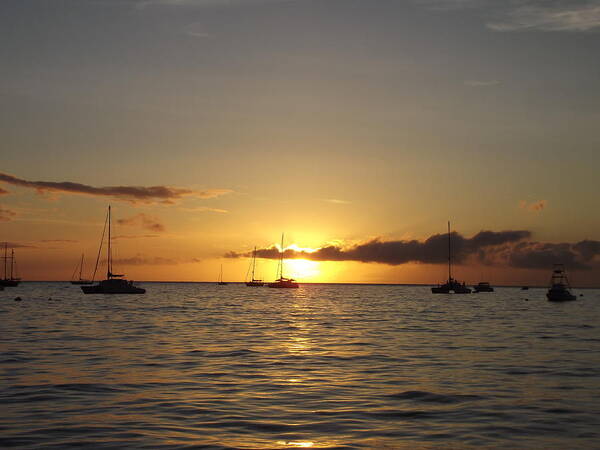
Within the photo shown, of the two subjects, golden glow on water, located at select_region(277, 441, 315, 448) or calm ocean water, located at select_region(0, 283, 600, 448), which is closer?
Answer: golden glow on water, located at select_region(277, 441, 315, 448)

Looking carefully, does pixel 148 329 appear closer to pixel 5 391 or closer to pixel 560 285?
pixel 5 391

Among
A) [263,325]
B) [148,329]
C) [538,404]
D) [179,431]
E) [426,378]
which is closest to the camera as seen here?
[179,431]

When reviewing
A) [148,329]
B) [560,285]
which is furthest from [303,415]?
[560,285]

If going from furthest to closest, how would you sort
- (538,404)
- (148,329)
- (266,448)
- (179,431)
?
(148,329)
(538,404)
(179,431)
(266,448)

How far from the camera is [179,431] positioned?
18.0 meters

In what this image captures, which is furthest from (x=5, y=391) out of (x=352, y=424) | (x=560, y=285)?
(x=560, y=285)

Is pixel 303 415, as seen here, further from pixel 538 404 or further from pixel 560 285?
pixel 560 285

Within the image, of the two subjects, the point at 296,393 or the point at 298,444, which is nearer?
the point at 298,444

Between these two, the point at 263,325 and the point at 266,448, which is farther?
the point at 263,325

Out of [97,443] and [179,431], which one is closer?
[97,443]

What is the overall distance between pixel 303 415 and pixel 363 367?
39.5 feet

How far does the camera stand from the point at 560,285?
465ft

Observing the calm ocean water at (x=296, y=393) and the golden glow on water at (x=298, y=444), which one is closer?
the golden glow on water at (x=298, y=444)

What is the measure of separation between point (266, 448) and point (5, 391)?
1300 cm
